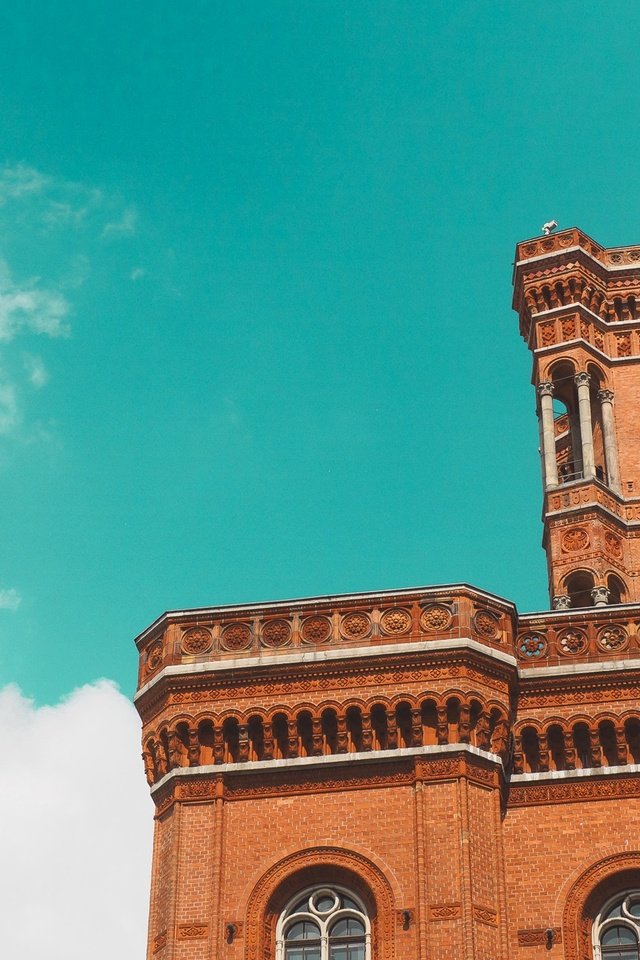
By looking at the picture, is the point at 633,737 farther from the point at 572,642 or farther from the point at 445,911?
the point at 445,911

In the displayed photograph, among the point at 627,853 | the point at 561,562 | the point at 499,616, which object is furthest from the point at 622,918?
the point at 561,562

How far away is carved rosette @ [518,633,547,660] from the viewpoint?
2917cm

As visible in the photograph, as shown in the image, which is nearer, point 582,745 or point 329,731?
point 329,731

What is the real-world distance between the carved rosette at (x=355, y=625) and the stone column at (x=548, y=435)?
10.9m

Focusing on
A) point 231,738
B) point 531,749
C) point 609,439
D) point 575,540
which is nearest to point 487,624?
point 531,749

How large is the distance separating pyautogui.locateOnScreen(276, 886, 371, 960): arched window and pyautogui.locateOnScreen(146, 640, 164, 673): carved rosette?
4.70 m

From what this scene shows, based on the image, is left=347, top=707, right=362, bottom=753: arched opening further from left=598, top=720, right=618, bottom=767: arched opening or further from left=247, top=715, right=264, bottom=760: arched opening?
left=598, top=720, right=618, bottom=767: arched opening

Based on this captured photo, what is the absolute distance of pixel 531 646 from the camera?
29.3 meters

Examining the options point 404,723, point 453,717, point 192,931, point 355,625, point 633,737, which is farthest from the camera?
point 355,625

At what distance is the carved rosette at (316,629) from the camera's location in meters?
28.6

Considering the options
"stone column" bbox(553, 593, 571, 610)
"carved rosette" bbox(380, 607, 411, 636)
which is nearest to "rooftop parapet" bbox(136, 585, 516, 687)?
"carved rosette" bbox(380, 607, 411, 636)

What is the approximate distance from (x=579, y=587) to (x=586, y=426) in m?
4.12

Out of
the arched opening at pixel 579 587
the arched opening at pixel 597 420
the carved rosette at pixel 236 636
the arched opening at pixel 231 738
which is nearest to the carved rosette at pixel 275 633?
the carved rosette at pixel 236 636

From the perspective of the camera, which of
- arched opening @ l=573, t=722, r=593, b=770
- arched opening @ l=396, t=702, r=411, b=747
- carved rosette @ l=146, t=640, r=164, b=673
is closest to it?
arched opening @ l=396, t=702, r=411, b=747
